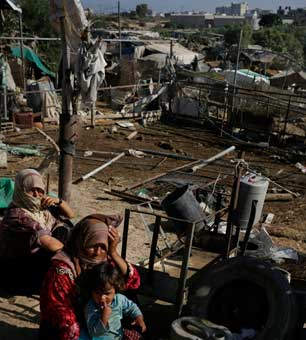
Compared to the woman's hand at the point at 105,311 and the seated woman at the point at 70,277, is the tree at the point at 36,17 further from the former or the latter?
the woman's hand at the point at 105,311

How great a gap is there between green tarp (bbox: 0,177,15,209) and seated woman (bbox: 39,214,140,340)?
12.1 feet

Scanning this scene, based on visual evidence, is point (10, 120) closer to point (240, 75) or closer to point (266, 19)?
point (240, 75)

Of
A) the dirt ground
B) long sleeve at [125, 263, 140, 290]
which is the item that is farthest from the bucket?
long sleeve at [125, 263, 140, 290]

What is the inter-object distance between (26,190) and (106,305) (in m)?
1.61

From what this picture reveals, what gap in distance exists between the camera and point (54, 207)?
5.33 metres

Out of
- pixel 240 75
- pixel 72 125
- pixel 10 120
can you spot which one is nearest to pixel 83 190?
pixel 72 125

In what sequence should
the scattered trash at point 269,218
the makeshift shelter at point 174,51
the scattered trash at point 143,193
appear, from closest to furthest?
the scattered trash at point 269,218, the scattered trash at point 143,193, the makeshift shelter at point 174,51

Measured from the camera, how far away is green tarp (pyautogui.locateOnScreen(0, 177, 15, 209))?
7348 mm

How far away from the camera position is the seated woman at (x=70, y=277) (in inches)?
143

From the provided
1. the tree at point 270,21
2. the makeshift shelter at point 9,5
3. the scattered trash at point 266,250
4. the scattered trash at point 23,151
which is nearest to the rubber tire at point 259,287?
the scattered trash at point 266,250

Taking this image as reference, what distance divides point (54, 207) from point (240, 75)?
24040 millimetres

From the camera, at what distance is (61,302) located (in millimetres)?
3656

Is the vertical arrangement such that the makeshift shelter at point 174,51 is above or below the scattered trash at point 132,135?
above

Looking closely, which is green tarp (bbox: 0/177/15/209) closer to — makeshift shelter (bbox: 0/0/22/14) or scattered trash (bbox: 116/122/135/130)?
scattered trash (bbox: 116/122/135/130)
